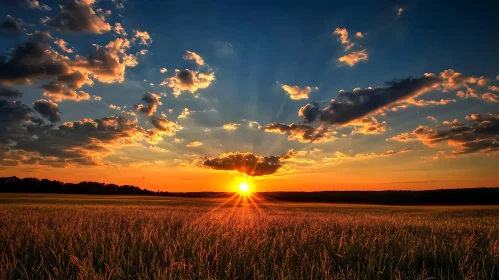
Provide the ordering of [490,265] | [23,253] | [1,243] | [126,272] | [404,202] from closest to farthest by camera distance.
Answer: [126,272], [490,265], [23,253], [1,243], [404,202]

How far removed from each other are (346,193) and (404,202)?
25039mm

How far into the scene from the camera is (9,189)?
96.6 metres

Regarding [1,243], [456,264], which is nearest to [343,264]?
[456,264]

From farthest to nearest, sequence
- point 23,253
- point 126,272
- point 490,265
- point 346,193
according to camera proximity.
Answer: point 346,193 → point 23,253 → point 490,265 → point 126,272

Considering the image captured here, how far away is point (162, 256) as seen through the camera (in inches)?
159

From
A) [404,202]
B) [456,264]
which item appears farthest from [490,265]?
[404,202]

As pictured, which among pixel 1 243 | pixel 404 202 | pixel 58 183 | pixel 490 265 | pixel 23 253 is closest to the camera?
pixel 490 265

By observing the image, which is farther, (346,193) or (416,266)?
(346,193)

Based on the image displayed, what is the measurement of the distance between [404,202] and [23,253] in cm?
10622

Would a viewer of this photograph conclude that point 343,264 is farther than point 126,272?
Yes

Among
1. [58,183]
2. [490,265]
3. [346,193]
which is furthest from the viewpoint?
[346,193]

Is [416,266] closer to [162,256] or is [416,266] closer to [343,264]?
[343,264]

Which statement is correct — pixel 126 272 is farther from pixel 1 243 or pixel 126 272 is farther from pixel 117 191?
pixel 117 191

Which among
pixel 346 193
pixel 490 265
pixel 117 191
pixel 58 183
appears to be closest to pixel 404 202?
pixel 346 193
